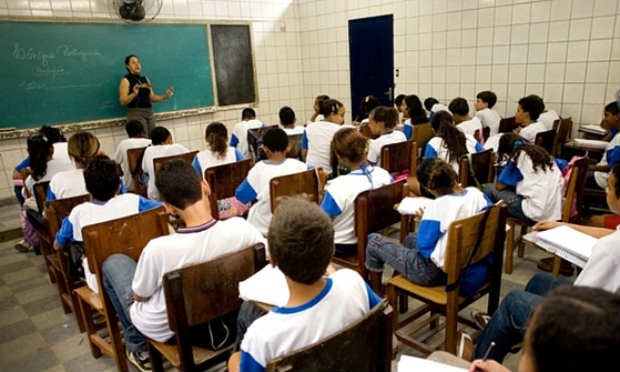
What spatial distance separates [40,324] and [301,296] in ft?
7.56

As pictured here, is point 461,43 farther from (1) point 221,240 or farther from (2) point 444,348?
(1) point 221,240

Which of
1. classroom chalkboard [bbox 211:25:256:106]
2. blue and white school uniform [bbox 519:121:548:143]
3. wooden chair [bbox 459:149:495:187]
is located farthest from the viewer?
classroom chalkboard [bbox 211:25:256:106]

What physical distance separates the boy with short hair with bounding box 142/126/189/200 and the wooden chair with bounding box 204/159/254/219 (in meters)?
0.84

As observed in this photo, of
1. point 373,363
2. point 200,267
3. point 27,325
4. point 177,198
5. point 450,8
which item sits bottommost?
point 27,325

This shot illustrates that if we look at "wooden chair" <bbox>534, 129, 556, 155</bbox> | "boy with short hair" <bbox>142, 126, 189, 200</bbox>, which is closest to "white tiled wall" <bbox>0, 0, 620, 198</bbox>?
"wooden chair" <bbox>534, 129, 556, 155</bbox>

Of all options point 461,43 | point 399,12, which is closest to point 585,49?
point 461,43

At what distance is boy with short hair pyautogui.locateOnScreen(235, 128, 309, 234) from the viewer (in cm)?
269

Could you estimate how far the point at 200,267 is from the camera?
141 centimetres

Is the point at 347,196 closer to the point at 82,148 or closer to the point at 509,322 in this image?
the point at 509,322

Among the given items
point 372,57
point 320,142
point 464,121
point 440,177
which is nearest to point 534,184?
point 440,177

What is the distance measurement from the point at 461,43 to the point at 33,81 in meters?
5.27

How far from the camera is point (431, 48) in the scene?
5770mm

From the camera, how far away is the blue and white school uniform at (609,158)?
3.17m

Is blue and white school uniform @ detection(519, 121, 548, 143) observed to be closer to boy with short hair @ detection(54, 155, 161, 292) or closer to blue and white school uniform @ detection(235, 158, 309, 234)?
blue and white school uniform @ detection(235, 158, 309, 234)
